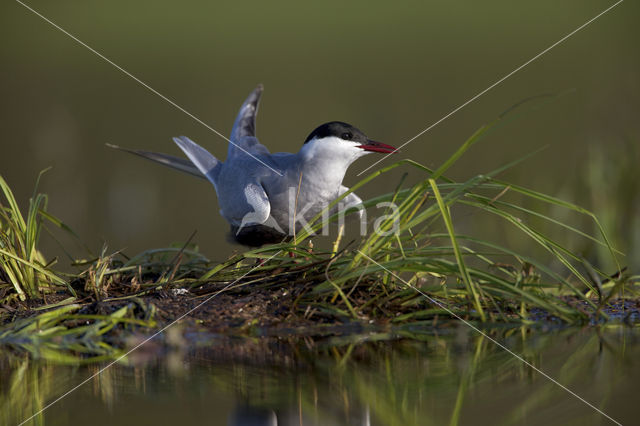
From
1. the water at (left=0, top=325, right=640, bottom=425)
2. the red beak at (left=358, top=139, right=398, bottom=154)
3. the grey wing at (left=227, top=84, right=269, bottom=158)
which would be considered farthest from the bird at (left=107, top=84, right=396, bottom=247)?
the water at (left=0, top=325, right=640, bottom=425)

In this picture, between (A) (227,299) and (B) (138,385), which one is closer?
(B) (138,385)

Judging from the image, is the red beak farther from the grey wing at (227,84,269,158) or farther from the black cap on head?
the grey wing at (227,84,269,158)

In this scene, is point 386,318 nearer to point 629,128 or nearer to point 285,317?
point 285,317

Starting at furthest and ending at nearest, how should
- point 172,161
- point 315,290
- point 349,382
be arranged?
point 172,161 → point 315,290 → point 349,382

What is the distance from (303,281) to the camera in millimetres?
2797

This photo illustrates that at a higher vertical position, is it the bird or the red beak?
the red beak

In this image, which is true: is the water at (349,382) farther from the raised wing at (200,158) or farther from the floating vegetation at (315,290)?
the raised wing at (200,158)

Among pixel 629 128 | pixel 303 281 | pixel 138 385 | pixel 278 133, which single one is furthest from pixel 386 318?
pixel 278 133

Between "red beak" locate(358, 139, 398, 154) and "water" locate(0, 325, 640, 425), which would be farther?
"red beak" locate(358, 139, 398, 154)

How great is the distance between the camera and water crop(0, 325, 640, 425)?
65.5 inches

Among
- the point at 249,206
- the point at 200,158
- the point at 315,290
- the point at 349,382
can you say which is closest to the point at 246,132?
the point at 200,158

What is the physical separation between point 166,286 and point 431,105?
23.2 ft

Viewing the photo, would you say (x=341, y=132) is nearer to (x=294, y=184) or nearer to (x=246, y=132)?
(x=294, y=184)

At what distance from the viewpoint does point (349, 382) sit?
1920 millimetres
